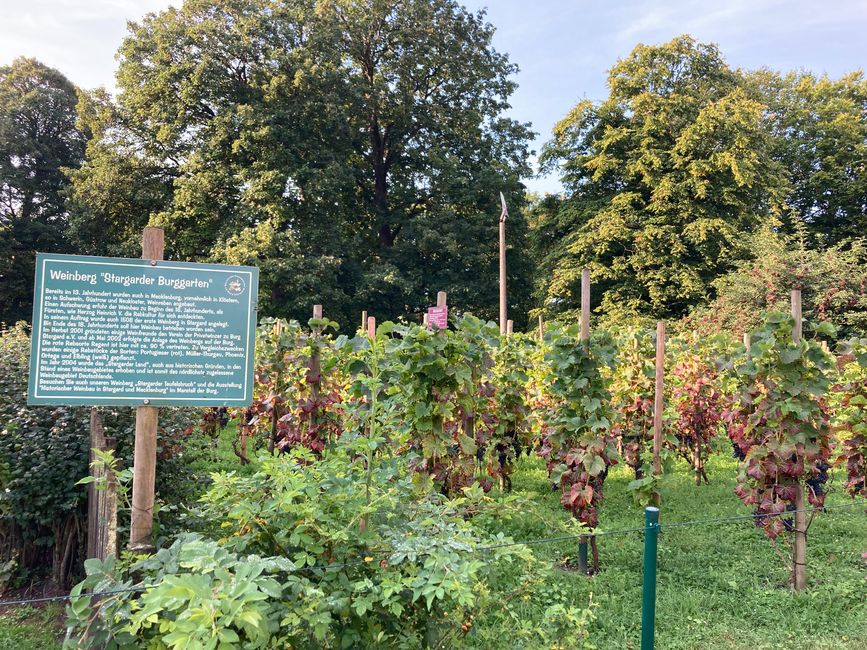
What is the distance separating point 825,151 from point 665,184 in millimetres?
10633

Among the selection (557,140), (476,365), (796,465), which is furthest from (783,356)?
(557,140)

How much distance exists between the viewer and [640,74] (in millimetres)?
24547

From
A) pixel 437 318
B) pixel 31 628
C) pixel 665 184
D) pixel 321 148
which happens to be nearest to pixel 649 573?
pixel 437 318

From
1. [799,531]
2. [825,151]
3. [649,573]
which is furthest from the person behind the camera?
[825,151]

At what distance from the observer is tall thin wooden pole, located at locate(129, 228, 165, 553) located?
281cm

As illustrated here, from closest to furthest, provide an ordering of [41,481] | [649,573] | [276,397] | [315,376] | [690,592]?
1. [649,573]
2. [41,481]
3. [690,592]
4. [315,376]
5. [276,397]

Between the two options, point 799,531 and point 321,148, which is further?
point 321,148

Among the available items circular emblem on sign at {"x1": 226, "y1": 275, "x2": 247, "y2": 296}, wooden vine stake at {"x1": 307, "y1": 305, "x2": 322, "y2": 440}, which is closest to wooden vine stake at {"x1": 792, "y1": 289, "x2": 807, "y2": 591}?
circular emblem on sign at {"x1": 226, "y1": 275, "x2": 247, "y2": 296}

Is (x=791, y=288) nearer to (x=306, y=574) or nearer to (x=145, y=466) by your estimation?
(x=306, y=574)

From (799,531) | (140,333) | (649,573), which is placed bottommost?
(799,531)

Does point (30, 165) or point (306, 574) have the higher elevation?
point (30, 165)

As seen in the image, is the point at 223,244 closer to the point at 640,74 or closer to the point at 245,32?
the point at 245,32

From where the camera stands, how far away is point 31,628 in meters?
3.65

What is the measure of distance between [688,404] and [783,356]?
11.9 ft
